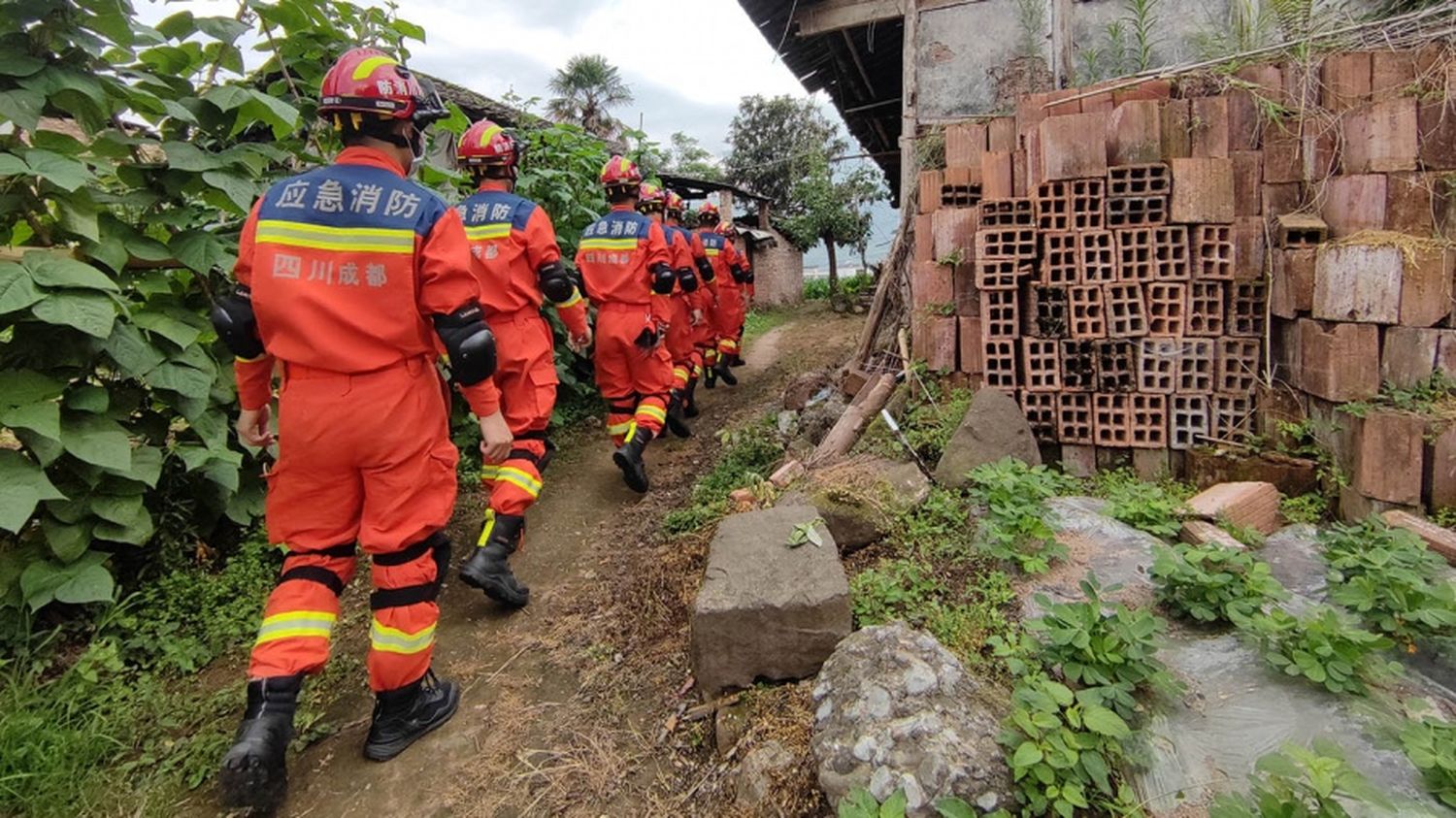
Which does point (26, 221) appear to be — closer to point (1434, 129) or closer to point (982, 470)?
point (982, 470)

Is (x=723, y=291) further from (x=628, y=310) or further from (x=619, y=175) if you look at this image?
(x=628, y=310)

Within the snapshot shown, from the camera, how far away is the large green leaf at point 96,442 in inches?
105

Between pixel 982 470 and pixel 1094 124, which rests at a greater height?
pixel 1094 124

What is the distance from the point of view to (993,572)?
2658 mm

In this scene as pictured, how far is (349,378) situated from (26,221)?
1.79 meters

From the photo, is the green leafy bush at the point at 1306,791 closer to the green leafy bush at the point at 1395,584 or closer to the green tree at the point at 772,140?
the green leafy bush at the point at 1395,584

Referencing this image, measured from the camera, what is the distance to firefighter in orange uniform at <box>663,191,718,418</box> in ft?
22.5

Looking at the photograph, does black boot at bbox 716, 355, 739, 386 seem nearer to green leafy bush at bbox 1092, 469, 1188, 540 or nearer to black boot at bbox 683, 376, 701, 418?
black boot at bbox 683, 376, 701, 418

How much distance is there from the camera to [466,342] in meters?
2.33

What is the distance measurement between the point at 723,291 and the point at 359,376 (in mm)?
6538

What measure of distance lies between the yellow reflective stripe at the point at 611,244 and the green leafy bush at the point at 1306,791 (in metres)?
4.35

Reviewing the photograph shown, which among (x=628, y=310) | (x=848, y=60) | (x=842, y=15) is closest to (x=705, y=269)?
(x=628, y=310)

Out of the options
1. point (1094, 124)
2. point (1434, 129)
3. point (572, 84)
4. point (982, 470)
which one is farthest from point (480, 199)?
point (572, 84)

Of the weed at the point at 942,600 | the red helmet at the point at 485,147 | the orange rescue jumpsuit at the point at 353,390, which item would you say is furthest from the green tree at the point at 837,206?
the orange rescue jumpsuit at the point at 353,390
